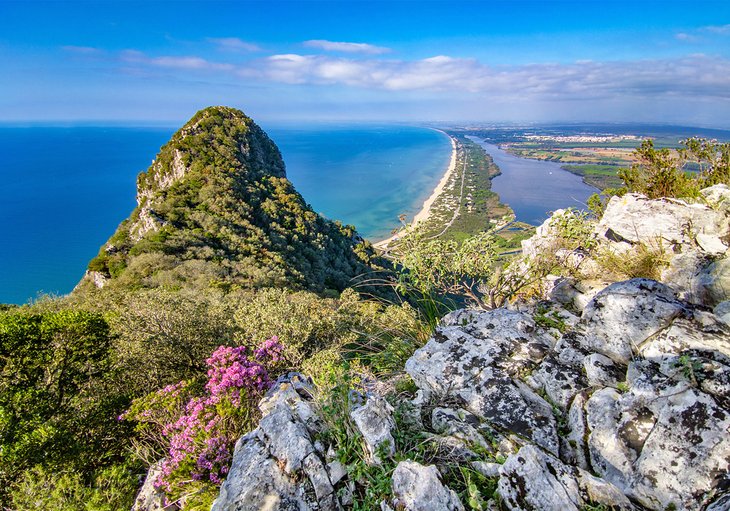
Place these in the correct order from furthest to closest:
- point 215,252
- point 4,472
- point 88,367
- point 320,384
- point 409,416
Answer: point 215,252 < point 88,367 < point 4,472 < point 320,384 < point 409,416

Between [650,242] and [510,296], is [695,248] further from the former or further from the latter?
[510,296]

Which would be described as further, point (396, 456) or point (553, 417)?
point (553, 417)

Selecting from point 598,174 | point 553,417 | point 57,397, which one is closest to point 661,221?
point 553,417

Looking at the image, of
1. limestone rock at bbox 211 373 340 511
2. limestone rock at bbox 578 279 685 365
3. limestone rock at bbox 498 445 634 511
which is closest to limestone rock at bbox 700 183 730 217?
limestone rock at bbox 578 279 685 365

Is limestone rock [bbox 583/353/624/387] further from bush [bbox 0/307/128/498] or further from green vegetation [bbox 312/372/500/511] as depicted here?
bush [bbox 0/307/128/498]

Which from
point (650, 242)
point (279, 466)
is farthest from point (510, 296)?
point (279, 466)

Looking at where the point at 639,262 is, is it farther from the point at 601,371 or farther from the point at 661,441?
the point at 661,441

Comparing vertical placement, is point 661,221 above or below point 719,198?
below
